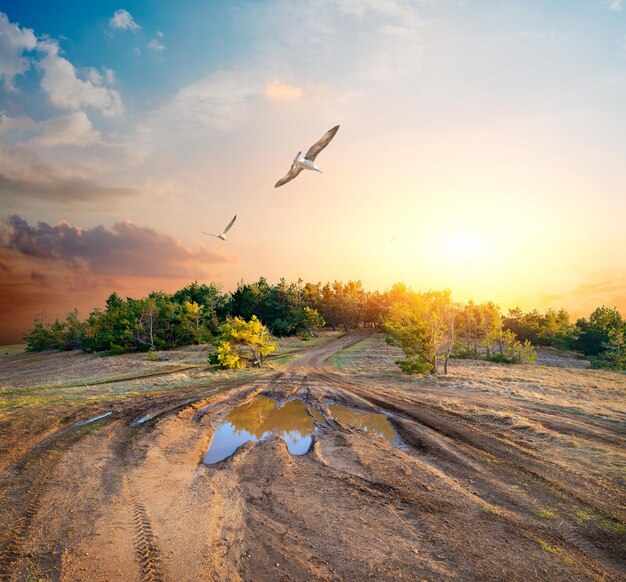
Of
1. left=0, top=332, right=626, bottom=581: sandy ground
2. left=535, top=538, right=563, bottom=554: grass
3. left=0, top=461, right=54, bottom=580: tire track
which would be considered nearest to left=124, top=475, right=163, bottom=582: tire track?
left=0, top=332, right=626, bottom=581: sandy ground

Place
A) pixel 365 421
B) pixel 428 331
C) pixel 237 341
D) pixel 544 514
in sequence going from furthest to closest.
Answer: pixel 237 341 → pixel 428 331 → pixel 365 421 → pixel 544 514

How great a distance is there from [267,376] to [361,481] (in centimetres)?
1938

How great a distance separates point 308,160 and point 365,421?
12.1m

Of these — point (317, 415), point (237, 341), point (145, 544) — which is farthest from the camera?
point (237, 341)

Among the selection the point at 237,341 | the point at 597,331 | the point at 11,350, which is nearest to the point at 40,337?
the point at 11,350

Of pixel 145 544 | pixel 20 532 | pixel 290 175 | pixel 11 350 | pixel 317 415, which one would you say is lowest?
pixel 11 350

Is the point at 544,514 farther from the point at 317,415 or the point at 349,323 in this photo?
the point at 349,323

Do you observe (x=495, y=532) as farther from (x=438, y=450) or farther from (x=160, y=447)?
(x=160, y=447)

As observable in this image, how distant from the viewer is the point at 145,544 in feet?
23.3

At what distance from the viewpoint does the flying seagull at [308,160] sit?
31.2 feet

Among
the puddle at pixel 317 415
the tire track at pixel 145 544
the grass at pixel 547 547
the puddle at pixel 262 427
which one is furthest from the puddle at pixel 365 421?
the tire track at pixel 145 544

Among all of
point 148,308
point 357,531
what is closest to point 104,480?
point 357,531

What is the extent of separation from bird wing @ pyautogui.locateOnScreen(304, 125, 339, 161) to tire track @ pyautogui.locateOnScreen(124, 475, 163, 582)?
1000cm

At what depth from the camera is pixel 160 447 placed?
12586 millimetres
